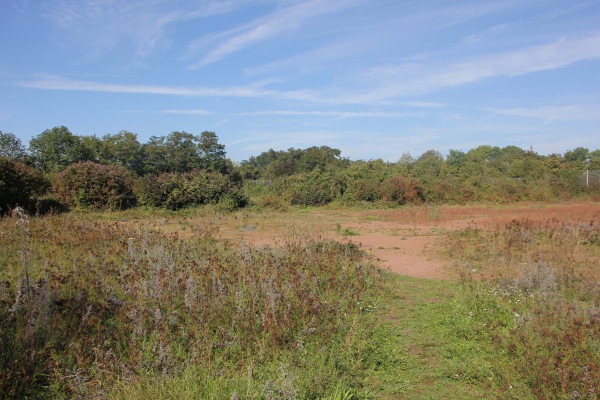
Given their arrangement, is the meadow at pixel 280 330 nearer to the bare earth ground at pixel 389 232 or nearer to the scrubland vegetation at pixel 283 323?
the scrubland vegetation at pixel 283 323

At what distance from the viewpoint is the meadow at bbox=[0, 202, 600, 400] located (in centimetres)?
364

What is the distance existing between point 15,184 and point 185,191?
7.51 metres

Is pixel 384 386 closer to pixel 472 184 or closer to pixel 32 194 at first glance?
pixel 32 194

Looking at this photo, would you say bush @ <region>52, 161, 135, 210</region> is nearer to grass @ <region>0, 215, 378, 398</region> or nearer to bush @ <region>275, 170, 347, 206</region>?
bush @ <region>275, 170, 347, 206</region>

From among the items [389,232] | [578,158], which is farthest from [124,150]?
[578,158]

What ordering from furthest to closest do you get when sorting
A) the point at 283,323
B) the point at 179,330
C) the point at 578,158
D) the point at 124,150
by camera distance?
1. the point at 578,158
2. the point at 124,150
3. the point at 283,323
4. the point at 179,330

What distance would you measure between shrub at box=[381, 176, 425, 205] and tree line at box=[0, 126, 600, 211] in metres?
0.07

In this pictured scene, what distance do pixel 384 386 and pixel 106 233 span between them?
24.2 feet

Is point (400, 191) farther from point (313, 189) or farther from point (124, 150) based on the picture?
point (124, 150)

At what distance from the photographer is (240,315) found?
4848 millimetres

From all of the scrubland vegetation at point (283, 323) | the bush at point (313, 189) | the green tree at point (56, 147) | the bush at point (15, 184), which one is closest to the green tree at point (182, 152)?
the green tree at point (56, 147)

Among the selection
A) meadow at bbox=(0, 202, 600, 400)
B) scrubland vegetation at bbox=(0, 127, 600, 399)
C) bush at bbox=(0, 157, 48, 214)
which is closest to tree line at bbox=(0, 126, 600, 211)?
bush at bbox=(0, 157, 48, 214)

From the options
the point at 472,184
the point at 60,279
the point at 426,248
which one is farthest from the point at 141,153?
the point at 60,279

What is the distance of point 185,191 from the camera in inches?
923
